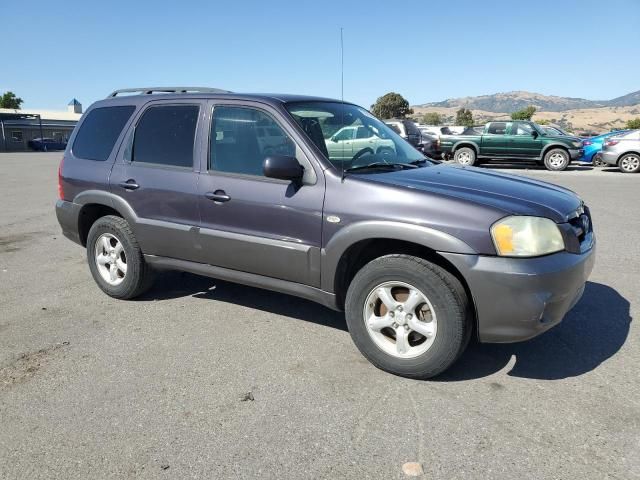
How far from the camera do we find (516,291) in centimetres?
304

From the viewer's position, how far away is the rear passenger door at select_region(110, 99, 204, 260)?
14.2 ft

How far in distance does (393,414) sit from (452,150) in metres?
18.4

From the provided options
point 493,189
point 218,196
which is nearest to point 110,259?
point 218,196

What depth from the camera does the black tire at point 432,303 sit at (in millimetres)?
3195

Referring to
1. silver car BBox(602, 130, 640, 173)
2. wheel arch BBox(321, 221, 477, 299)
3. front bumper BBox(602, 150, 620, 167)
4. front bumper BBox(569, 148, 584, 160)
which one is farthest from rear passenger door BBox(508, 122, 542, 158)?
wheel arch BBox(321, 221, 477, 299)

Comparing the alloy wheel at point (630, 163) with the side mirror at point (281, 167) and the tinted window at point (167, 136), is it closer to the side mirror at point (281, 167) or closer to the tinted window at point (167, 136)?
the tinted window at point (167, 136)

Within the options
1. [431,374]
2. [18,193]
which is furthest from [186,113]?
[18,193]

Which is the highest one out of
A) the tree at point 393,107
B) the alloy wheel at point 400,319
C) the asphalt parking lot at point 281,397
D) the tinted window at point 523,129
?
the tree at point 393,107

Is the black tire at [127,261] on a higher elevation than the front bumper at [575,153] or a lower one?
lower

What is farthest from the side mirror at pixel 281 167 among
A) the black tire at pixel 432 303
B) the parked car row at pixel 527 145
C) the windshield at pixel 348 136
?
the parked car row at pixel 527 145

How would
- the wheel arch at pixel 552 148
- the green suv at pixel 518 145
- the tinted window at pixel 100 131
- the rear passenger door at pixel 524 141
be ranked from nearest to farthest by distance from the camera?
the tinted window at pixel 100 131 < the wheel arch at pixel 552 148 < the green suv at pixel 518 145 < the rear passenger door at pixel 524 141

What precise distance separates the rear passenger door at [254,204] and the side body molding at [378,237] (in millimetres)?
95

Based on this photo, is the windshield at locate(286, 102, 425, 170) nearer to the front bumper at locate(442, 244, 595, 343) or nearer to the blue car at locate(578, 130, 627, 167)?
the front bumper at locate(442, 244, 595, 343)

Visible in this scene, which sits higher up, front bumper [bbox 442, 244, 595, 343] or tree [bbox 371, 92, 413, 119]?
tree [bbox 371, 92, 413, 119]
